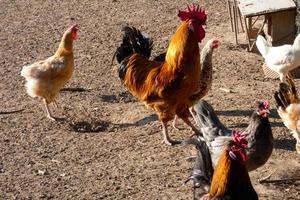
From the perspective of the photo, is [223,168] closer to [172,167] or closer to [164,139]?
[172,167]

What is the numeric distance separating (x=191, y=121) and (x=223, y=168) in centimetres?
341

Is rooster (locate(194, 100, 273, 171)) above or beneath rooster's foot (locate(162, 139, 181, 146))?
above

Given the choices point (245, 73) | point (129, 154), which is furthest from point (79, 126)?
point (245, 73)

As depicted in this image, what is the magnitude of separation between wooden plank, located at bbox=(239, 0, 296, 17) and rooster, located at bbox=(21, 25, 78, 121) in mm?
3072

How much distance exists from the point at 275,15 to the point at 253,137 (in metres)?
3.84

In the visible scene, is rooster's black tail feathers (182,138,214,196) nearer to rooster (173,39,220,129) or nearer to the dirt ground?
the dirt ground

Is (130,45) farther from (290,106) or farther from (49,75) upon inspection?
(290,106)

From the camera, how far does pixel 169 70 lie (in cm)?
838

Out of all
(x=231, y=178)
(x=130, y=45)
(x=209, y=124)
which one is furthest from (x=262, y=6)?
(x=231, y=178)

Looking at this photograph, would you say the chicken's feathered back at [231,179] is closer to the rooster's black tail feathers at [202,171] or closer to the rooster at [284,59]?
the rooster's black tail feathers at [202,171]

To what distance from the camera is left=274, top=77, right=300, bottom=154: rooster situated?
24.0 ft

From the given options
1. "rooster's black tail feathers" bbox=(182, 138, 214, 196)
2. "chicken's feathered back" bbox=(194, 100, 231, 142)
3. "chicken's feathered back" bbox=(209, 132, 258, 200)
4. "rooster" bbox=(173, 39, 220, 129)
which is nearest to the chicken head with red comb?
"rooster" bbox=(173, 39, 220, 129)

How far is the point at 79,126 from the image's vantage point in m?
9.09

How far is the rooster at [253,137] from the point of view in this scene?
7.22m
